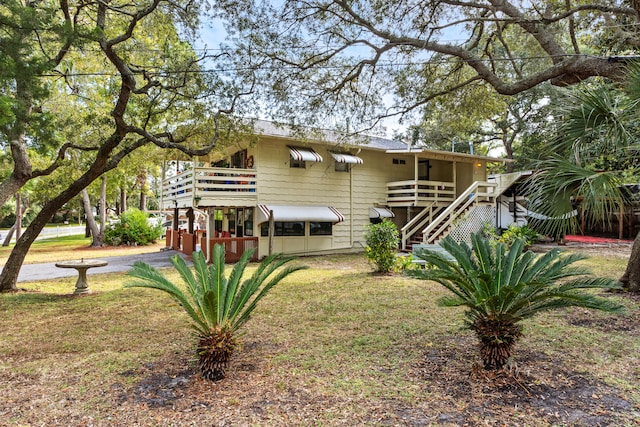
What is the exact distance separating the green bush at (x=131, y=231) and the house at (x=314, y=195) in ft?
16.9

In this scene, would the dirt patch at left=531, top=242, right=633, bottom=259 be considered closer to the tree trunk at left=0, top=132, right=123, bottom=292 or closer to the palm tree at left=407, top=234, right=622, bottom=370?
the palm tree at left=407, top=234, right=622, bottom=370

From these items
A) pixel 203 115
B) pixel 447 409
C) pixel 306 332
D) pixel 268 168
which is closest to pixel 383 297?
pixel 306 332

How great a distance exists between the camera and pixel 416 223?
18000mm

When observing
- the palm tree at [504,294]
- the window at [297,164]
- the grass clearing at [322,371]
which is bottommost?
the grass clearing at [322,371]

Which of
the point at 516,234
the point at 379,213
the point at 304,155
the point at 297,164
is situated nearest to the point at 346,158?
the point at 304,155

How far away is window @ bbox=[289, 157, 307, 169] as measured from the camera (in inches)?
615

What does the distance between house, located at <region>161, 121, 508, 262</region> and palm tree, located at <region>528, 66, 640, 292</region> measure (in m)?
7.98

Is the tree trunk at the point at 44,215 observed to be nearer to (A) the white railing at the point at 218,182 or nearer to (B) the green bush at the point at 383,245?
(A) the white railing at the point at 218,182

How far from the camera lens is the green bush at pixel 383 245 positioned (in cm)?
1104

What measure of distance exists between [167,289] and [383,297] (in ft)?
17.3

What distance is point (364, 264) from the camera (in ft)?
44.6

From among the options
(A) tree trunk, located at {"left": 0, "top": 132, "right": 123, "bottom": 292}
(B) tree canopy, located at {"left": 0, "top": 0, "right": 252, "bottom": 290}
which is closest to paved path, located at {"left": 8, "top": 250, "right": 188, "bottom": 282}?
(A) tree trunk, located at {"left": 0, "top": 132, "right": 123, "bottom": 292}

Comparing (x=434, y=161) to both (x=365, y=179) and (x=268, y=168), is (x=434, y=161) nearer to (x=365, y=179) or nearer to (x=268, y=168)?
(x=365, y=179)

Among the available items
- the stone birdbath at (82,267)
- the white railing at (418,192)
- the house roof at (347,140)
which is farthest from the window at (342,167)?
the stone birdbath at (82,267)
